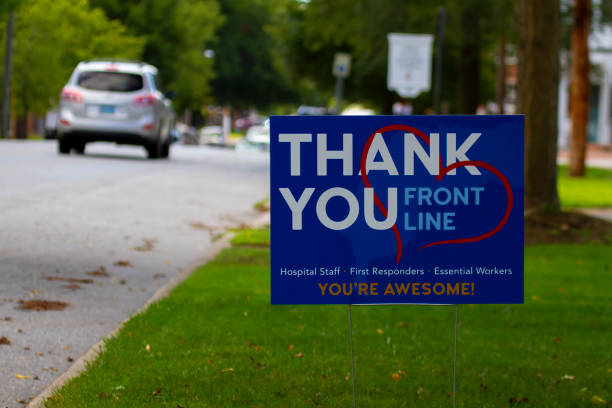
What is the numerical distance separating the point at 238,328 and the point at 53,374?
1.53m

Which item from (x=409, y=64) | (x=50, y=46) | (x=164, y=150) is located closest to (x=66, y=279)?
(x=409, y=64)

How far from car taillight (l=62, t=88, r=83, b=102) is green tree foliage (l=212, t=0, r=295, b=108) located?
55063mm

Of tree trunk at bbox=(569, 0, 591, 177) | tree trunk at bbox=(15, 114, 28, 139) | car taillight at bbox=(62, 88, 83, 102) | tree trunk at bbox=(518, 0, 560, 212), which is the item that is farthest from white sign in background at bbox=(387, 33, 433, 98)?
tree trunk at bbox=(15, 114, 28, 139)

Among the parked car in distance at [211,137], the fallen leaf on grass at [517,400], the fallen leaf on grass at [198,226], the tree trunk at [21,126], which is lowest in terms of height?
the parked car in distance at [211,137]

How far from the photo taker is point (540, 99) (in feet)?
44.7

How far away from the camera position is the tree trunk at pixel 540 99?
13.5 metres

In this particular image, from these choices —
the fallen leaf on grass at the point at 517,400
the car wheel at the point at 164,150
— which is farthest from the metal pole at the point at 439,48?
the fallen leaf on grass at the point at 517,400

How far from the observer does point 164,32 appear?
5684 centimetres

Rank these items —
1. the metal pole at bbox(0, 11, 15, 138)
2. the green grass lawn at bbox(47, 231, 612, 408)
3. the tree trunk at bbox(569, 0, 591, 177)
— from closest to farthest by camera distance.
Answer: the green grass lawn at bbox(47, 231, 612, 408) < the tree trunk at bbox(569, 0, 591, 177) < the metal pole at bbox(0, 11, 15, 138)

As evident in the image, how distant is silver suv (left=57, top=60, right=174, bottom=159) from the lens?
70.7ft

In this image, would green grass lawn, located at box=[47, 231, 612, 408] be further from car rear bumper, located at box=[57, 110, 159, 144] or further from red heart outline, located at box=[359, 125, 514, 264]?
car rear bumper, located at box=[57, 110, 159, 144]

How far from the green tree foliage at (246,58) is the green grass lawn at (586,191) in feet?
158

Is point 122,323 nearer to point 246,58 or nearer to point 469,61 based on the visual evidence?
point 469,61

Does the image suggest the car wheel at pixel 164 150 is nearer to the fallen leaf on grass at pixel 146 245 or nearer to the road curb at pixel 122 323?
the road curb at pixel 122 323
